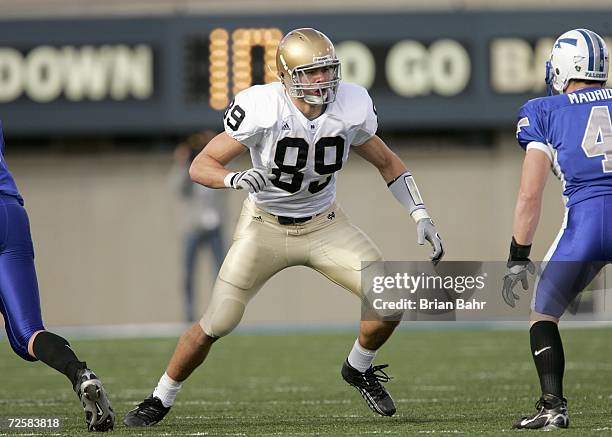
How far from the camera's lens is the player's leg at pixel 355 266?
5242 millimetres

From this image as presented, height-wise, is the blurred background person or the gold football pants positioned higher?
the gold football pants

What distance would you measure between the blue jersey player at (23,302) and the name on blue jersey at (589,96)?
198 cm

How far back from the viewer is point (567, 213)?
468cm

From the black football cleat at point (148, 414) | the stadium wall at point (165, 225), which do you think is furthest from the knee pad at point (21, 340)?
the stadium wall at point (165, 225)

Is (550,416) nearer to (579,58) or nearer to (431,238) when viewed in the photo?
(431,238)

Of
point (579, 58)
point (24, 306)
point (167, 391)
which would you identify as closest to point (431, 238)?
point (579, 58)

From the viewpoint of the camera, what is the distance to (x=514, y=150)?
13.2 m

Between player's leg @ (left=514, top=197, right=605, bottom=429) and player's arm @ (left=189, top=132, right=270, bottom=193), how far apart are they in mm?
1094

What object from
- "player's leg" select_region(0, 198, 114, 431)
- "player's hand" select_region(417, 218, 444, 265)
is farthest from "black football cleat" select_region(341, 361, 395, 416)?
"player's leg" select_region(0, 198, 114, 431)

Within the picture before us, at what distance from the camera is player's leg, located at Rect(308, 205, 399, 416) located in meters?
5.24

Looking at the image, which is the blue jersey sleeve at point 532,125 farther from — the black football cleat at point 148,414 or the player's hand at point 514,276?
the black football cleat at point 148,414

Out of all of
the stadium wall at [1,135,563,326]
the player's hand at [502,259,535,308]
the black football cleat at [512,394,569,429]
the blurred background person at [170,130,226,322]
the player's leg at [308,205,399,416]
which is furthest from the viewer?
the stadium wall at [1,135,563,326]

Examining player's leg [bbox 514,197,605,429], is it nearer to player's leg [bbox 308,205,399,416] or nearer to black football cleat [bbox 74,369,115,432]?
player's leg [bbox 308,205,399,416]

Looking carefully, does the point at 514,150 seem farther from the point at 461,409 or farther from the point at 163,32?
the point at 461,409
